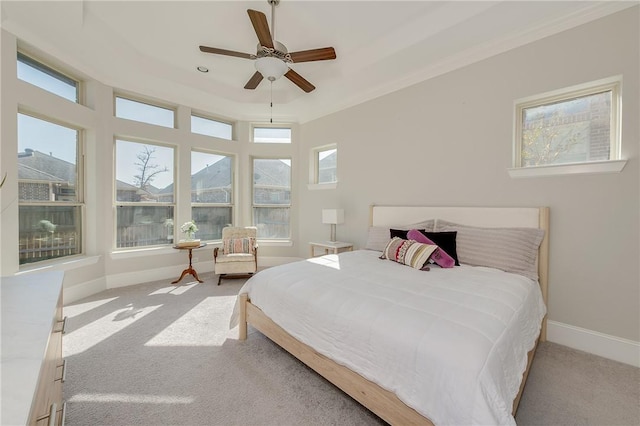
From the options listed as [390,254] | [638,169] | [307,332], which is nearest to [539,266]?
[638,169]

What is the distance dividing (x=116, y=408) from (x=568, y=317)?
3.78 m

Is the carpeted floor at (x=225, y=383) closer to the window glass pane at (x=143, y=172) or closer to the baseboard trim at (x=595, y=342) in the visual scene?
the baseboard trim at (x=595, y=342)

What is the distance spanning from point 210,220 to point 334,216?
254 cm

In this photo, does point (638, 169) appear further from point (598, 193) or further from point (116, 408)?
point (116, 408)

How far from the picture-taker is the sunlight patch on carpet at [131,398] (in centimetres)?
172

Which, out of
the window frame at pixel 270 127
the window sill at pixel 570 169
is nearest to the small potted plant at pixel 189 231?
the window frame at pixel 270 127

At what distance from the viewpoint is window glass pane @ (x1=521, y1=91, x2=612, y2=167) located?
94.3 inches

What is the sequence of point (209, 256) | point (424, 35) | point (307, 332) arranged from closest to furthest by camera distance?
point (307, 332) < point (424, 35) < point (209, 256)

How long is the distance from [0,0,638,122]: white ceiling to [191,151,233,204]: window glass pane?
1.29m

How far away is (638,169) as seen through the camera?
85.0 inches

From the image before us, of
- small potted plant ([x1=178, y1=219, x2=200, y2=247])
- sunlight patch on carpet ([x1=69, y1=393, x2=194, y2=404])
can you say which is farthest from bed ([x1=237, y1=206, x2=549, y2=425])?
small potted plant ([x1=178, y1=219, x2=200, y2=247])

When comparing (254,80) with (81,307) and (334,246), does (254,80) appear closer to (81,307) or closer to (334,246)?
(334,246)

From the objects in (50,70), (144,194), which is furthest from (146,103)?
(144,194)

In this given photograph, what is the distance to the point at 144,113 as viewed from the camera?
4270 millimetres
